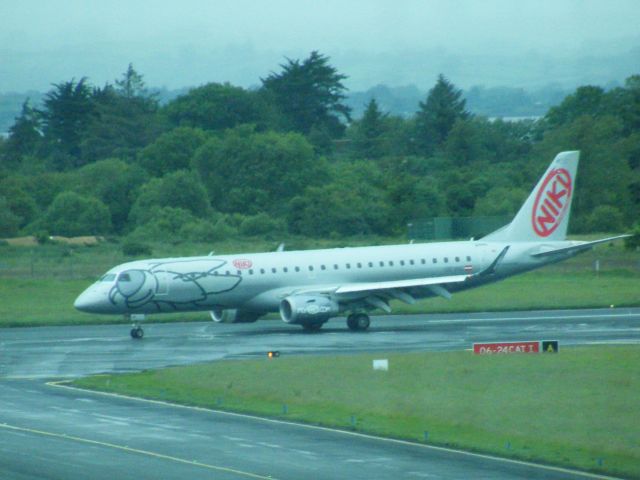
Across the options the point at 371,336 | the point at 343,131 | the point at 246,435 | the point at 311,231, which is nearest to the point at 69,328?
the point at 371,336

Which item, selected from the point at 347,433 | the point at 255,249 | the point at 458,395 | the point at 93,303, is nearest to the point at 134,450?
the point at 347,433

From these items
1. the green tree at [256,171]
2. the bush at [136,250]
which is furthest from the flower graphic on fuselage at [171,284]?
the green tree at [256,171]

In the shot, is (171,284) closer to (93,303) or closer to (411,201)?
(93,303)

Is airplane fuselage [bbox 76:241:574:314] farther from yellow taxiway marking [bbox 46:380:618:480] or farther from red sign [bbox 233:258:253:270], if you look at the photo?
yellow taxiway marking [bbox 46:380:618:480]

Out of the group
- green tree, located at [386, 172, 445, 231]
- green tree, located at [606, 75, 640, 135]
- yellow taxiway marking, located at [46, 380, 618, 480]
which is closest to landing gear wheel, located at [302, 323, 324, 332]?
yellow taxiway marking, located at [46, 380, 618, 480]

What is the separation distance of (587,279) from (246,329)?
22.5 metres

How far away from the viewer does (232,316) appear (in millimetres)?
48469

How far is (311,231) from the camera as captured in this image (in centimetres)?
9050

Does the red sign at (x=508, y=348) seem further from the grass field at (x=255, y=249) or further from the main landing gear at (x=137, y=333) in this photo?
the grass field at (x=255, y=249)

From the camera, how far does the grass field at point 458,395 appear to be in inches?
861

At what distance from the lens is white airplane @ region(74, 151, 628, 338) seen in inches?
1758

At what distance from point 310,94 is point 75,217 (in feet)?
237

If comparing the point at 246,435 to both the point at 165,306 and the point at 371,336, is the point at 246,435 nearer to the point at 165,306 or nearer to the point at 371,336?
the point at 371,336

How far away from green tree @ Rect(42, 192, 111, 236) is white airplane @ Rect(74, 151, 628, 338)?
5109cm
